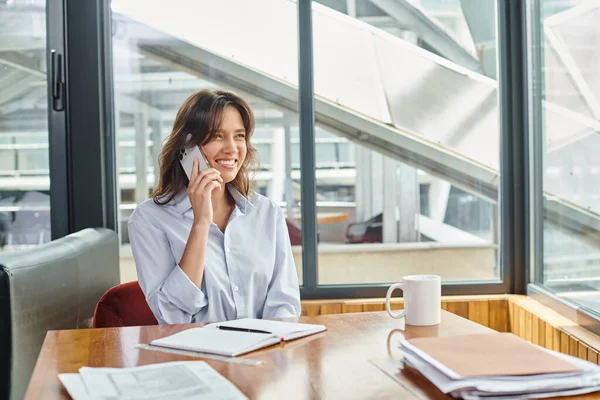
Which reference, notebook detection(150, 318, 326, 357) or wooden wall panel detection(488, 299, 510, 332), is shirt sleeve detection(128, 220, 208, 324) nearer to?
notebook detection(150, 318, 326, 357)

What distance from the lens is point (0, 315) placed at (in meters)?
1.85

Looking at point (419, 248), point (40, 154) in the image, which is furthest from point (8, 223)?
point (419, 248)

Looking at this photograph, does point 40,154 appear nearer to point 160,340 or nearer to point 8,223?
point 8,223

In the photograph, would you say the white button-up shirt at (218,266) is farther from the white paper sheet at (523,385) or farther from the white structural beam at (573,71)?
the white structural beam at (573,71)

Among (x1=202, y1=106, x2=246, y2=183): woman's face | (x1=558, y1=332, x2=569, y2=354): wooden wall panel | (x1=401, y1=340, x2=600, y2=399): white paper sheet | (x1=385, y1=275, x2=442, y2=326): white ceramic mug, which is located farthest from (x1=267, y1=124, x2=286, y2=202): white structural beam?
(x1=401, y1=340, x2=600, y2=399): white paper sheet

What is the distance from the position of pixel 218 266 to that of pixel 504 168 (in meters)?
1.88

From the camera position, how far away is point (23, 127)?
3215mm

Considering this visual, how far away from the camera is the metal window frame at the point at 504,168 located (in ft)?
11.2

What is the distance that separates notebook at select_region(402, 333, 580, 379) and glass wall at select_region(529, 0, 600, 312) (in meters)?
1.55

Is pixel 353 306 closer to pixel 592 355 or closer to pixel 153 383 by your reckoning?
pixel 592 355

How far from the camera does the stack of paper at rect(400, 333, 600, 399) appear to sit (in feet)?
3.46

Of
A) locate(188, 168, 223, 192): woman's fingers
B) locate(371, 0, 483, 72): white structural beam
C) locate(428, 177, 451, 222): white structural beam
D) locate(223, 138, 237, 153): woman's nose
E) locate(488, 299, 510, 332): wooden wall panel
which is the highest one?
locate(371, 0, 483, 72): white structural beam

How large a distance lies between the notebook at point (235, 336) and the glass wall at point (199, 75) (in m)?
1.89

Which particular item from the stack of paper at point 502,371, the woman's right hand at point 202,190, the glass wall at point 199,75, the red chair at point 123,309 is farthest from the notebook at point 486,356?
the glass wall at point 199,75
